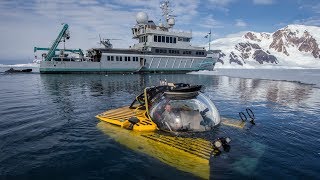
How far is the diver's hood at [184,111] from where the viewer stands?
11.2 m

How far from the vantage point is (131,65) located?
66125mm

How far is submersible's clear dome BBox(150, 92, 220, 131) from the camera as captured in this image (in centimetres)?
1123

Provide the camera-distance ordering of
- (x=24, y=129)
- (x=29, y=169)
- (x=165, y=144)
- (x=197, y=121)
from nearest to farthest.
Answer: (x=29, y=169), (x=165, y=144), (x=197, y=121), (x=24, y=129)

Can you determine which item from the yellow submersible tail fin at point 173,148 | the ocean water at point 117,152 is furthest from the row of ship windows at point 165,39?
the yellow submersible tail fin at point 173,148

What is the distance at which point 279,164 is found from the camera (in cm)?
924

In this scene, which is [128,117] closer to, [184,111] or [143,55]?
[184,111]

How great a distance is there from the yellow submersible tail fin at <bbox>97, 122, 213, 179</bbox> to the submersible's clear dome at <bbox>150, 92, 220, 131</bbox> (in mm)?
670

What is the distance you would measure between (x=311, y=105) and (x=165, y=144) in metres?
18.1

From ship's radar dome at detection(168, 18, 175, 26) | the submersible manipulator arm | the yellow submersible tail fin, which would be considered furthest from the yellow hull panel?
ship's radar dome at detection(168, 18, 175, 26)


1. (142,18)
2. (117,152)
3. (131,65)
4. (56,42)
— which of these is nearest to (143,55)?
(131,65)

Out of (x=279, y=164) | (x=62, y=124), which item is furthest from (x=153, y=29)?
(x=279, y=164)

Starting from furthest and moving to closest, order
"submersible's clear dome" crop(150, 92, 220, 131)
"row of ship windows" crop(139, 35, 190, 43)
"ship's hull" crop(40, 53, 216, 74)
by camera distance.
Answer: "row of ship windows" crop(139, 35, 190, 43) → "ship's hull" crop(40, 53, 216, 74) → "submersible's clear dome" crop(150, 92, 220, 131)

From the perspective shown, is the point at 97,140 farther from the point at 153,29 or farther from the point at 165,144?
the point at 153,29

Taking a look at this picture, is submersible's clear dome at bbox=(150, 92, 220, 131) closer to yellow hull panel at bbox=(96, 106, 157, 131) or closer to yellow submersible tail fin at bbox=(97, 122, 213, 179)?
yellow hull panel at bbox=(96, 106, 157, 131)
